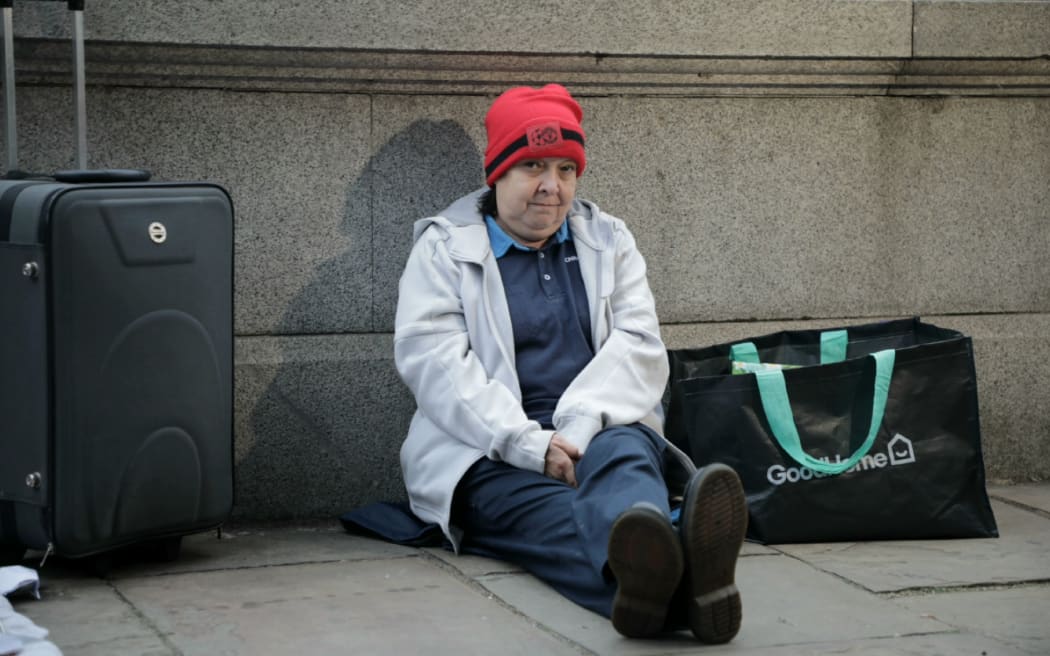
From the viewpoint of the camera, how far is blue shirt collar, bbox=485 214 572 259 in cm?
472

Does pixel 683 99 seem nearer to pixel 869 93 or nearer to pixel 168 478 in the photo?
pixel 869 93

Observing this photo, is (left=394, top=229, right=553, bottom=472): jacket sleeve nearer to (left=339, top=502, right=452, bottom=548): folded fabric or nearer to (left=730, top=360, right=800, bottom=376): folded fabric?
(left=339, top=502, right=452, bottom=548): folded fabric

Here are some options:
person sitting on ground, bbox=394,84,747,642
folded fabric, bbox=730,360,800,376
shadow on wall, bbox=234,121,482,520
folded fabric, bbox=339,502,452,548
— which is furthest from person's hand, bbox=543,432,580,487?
shadow on wall, bbox=234,121,482,520

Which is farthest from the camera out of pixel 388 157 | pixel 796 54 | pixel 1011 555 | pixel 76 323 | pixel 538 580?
pixel 796 54

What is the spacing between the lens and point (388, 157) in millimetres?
5207

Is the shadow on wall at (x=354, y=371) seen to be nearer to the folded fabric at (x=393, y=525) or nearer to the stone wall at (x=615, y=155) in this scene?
the stone wall at (x=615, y=155)

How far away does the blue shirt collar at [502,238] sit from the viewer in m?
4.72

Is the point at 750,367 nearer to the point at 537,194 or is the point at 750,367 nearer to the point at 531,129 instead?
the point at 537,194

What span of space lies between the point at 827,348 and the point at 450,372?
4.65 feet

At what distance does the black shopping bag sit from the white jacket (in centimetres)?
26

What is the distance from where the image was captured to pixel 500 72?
5.26 meters

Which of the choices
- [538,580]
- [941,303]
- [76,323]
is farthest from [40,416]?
[941,303]

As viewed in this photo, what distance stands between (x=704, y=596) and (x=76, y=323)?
1782 mm

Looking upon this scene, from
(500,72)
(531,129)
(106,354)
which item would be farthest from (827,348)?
(106,354)
